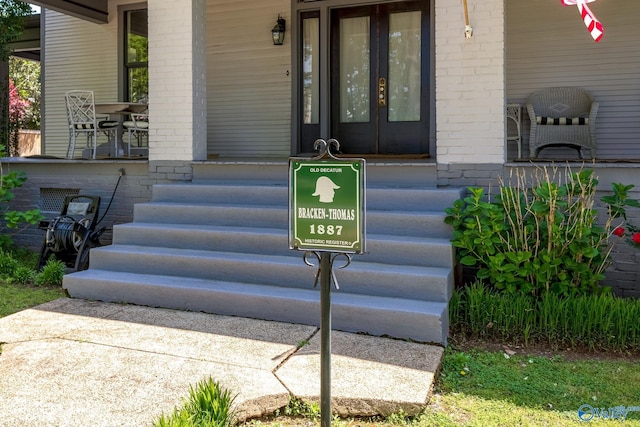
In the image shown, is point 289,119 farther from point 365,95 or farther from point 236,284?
point 236,284

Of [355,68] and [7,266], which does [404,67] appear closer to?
[355,68]

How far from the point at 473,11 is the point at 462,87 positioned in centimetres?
57

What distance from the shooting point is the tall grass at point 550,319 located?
3254mm

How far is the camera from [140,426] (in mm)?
2195

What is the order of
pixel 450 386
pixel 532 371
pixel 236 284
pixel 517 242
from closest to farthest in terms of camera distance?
pixel 450 386 < pixel 532 371 < pixel 517 242 < pixel 236 284

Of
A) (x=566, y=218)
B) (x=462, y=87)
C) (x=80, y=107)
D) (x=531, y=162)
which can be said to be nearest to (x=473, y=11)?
(x=462, y=87)

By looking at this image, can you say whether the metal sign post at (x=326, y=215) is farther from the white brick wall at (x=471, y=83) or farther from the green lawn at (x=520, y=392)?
the white brick wall at (x=471, y=83)

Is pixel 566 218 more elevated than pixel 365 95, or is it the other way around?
pixel 365 95

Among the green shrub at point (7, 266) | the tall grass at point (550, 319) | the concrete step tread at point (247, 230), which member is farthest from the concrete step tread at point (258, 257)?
the green shrub at point (7, 266)

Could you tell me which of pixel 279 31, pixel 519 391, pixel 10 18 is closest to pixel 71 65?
pixel 10 18

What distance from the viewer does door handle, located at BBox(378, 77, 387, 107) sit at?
264 inches

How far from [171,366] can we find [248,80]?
5.10 m

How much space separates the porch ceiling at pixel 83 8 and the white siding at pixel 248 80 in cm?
177

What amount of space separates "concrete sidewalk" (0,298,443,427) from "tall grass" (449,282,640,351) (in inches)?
20.9
